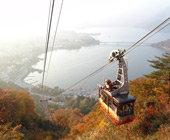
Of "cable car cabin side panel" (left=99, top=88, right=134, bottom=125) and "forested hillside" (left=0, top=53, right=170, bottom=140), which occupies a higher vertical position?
"cable car cabin side panel" (left=99, top=88, right=134, bottom=125)

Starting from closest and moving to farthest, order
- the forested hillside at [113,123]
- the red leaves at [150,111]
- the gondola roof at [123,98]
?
the gondola roof at [123,98]
the forested hillside at [113,123]
the red leaves at [150,111]

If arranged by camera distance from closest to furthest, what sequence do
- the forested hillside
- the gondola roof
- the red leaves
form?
the gondola roof < the forested hillside < the red leaves

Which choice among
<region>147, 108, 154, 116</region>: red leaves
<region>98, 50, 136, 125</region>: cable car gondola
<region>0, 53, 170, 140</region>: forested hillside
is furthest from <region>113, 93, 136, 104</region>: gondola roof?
<region>147, 108, 154, 116</region>: red leaves

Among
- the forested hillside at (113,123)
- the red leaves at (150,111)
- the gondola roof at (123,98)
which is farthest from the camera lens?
the red leaves at (150,111)

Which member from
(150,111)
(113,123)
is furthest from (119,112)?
(150,111)

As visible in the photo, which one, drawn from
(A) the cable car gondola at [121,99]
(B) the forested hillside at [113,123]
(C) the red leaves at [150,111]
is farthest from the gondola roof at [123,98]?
(C) the red leaves at [150,111]

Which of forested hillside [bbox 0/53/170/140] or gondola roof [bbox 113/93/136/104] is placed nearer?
gondola roof [bbox 113/93/136/104]

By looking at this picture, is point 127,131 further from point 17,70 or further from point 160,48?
point 160,48

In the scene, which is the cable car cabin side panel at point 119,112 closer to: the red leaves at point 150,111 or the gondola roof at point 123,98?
the gondola roof at point 123,98

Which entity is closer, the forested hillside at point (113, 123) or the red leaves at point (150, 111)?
the forested hillside at point (113, 123)

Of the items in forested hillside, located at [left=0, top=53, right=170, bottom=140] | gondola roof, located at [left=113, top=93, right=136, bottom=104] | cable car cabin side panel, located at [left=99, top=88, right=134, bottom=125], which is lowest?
forested hillside, located at [left=0, top=53, right=170, bottom=140]

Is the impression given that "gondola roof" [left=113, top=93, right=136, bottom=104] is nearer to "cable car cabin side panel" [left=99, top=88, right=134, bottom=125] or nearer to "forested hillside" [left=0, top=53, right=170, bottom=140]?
"cable car cabin side panel" [left=99, top=88, right=134, bottom=125]

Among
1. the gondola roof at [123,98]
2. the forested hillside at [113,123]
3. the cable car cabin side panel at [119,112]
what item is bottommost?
the forested hillside at [113,123]
